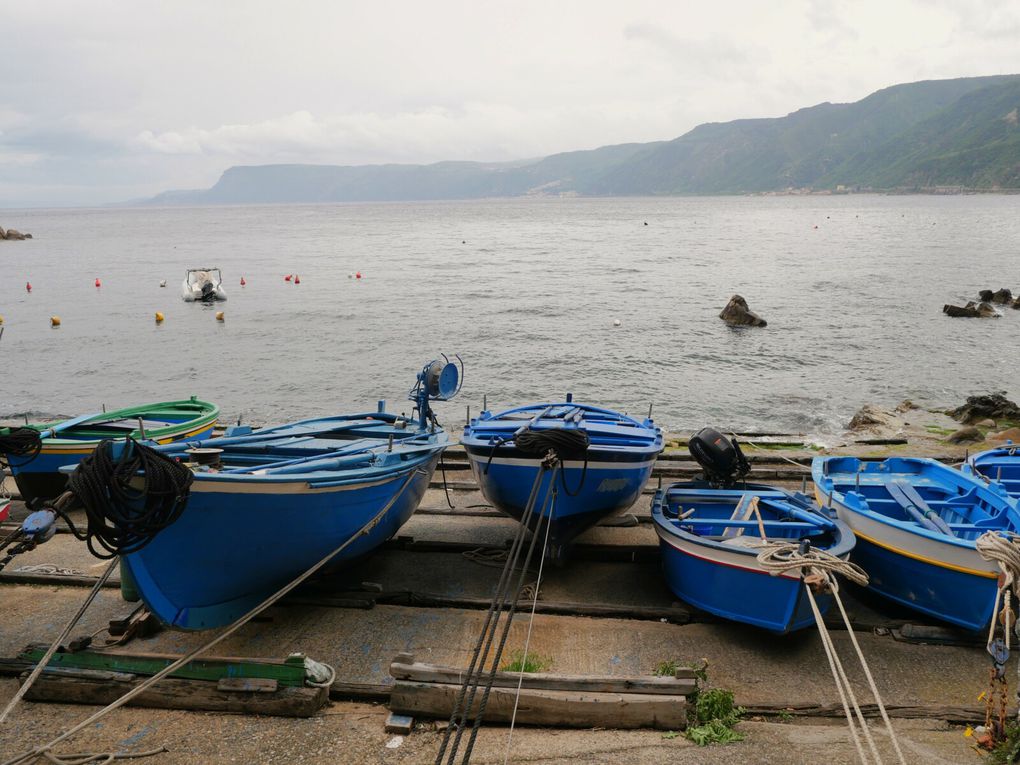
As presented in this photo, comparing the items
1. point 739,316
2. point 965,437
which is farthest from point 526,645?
point 739,316

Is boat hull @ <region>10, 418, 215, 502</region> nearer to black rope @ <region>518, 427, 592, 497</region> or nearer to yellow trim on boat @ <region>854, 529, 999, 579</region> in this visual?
black rope @ <region>518, 427, 592, 497</region>

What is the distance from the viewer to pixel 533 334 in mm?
36906

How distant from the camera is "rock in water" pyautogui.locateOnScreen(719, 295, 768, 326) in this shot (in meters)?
38.0

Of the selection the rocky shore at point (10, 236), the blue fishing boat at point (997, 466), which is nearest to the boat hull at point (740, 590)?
the blue fishing boat at point (997, 466)

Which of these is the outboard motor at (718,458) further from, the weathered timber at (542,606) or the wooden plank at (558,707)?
the wooden plank at (558,707)

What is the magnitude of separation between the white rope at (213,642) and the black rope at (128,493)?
2.93 ft

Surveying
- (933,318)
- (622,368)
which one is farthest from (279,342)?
(933,318)

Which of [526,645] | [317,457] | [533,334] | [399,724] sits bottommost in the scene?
[533,334]

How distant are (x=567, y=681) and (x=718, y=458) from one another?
15.9 feet

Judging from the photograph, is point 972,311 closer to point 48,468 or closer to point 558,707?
point 558,707

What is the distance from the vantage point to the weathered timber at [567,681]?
649 centimetres

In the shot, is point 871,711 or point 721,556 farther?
point 721,556

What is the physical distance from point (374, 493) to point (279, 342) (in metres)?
29.0

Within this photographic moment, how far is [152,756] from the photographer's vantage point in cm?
598
